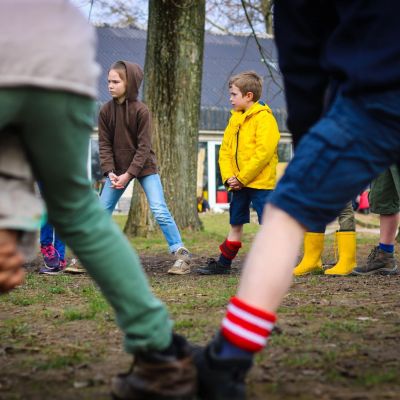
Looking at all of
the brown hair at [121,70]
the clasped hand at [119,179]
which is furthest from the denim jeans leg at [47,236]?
the brown hair at [121,70]

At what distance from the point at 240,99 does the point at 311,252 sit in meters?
1.50

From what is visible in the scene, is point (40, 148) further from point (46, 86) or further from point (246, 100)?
point (246, 100)

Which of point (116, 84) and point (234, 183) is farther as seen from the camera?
point (116, 84)

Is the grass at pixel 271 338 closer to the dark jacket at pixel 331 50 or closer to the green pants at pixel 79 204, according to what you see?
the green pants at pixel 79 204

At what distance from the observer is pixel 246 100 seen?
7188 mm

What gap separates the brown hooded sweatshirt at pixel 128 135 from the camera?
7418 millimetres

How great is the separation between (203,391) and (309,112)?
3.68ft

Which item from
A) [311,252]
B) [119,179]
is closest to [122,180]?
[119,179]

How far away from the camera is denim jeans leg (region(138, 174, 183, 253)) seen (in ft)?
24.5

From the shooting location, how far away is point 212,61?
2917cm

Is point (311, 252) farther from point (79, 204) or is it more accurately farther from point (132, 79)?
point (79, 204)

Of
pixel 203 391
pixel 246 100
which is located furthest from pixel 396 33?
pixel 246 100

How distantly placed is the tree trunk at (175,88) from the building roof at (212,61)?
46.8 ft

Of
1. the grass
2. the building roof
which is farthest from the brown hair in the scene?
the building roof
